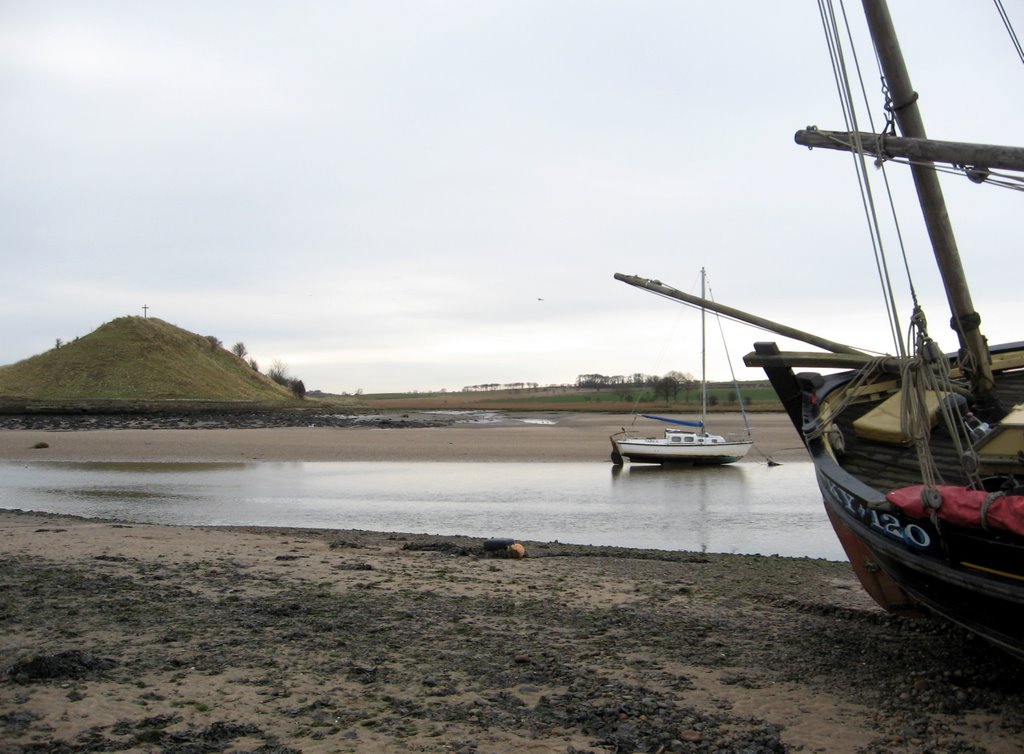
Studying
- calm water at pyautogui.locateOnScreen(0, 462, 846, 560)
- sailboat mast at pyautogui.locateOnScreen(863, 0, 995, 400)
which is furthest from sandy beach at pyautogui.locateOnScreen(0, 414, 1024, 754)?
calm water at pyautogui.locateOnScreen(0, 462, 846, 560)

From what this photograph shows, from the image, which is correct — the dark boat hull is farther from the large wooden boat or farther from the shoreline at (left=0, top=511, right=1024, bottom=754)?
the shoreline at (left=0, top=511, right=1024, bottom=754)

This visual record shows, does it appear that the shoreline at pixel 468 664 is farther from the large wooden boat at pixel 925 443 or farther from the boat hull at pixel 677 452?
the boat hull at pixel 677 452

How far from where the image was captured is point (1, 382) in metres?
85.7

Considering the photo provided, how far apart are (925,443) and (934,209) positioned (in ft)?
12.4

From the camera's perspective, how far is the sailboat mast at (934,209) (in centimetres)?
906

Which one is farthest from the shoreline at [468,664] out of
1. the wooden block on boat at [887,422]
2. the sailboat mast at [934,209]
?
the sailboat mast at [934,209]

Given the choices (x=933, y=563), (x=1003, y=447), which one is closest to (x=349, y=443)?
(x=1003, y=447)

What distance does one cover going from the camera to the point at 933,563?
6160 mm

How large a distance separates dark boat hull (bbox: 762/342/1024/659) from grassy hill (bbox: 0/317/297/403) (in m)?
79.1

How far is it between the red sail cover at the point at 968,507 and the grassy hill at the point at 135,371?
8036cm

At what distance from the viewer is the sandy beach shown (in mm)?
5641

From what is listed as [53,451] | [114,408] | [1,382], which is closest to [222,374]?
[1,382]

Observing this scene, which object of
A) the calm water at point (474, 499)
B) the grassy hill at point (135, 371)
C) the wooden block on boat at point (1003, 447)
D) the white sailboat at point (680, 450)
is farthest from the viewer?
the grassy hill at point (135, 371)

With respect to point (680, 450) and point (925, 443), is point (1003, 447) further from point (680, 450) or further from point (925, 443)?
point (680, 450)
